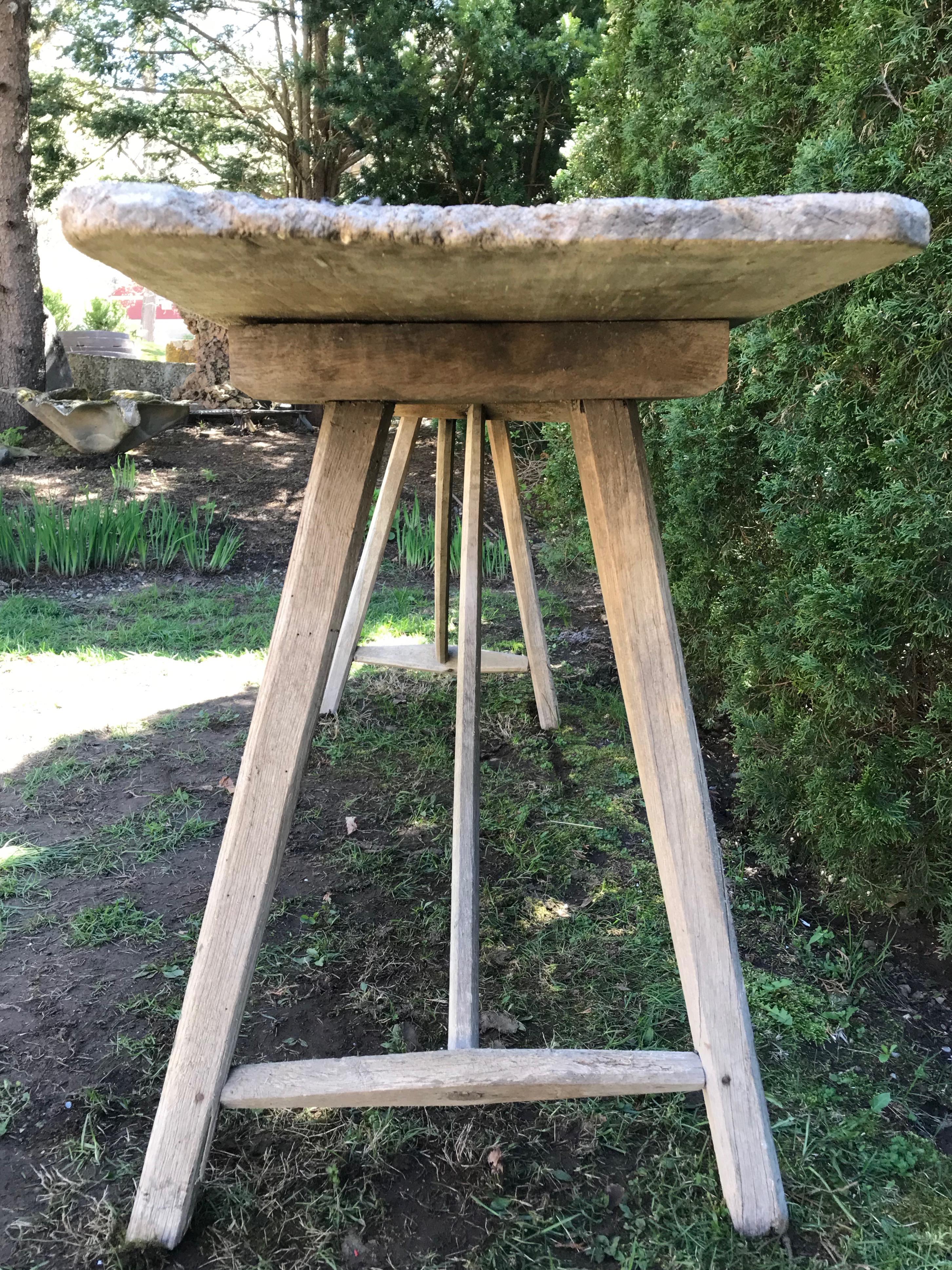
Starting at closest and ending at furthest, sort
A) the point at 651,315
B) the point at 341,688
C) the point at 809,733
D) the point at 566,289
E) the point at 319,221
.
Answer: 1. the point at 319,221
2. the point at 566,289
3. the point at 651,315
4. the point at 809,733
5. the point at 341,688

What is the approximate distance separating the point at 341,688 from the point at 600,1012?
5.49 feet

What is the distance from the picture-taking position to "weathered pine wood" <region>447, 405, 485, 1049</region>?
151 centimetres

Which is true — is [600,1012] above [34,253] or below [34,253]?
below

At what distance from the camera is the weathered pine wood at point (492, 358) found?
125 centimetres

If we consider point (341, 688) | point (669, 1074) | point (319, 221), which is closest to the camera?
point (319, 221)

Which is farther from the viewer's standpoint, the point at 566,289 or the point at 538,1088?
the point at 538,1088

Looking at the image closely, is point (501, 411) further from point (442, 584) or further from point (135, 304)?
point (135, 304)

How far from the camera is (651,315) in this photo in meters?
1.23

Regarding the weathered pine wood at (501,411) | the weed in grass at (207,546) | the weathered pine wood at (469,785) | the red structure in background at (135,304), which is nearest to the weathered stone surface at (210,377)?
the weed in grass at (207,546)

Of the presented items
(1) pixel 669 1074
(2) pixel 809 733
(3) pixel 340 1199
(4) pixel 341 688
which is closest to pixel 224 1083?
(3) pixel 340 1199

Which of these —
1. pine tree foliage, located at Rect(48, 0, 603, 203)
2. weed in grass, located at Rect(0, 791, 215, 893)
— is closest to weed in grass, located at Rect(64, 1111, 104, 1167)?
weed in grass, located at Rect(0, 791, 215, 893)

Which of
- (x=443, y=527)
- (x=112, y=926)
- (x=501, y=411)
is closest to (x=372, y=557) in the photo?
(x=443, y=527)

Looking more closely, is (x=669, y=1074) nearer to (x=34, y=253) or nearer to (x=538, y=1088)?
(x=538, y=1088)

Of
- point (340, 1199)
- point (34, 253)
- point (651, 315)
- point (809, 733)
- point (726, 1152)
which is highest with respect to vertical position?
point (34, 253)
